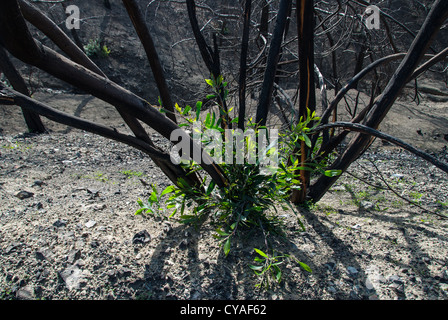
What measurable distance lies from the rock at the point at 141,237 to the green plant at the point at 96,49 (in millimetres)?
9157

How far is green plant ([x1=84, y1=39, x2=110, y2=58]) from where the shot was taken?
31.0 feet

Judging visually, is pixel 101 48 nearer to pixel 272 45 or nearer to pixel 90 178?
pixel 90 178

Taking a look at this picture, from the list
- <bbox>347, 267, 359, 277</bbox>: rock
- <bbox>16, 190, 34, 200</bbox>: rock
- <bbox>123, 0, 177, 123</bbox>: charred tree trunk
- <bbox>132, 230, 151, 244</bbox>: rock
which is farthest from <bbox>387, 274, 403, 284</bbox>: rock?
<bbox>16, 190, 34, 200</bbox>: rock

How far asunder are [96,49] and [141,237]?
9332mm

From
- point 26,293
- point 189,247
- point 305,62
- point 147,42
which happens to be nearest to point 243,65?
point 305,62

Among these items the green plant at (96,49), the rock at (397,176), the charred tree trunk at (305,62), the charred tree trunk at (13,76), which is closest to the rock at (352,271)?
the charred tree trunk at (305,62)

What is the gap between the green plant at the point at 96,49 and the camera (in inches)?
372

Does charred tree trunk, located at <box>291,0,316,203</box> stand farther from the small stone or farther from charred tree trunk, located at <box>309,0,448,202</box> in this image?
the small stone

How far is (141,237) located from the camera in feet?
5.89

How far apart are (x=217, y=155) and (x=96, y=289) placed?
35.8 inches

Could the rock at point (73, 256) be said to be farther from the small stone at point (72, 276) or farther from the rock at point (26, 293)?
the rock at point (26, 293)

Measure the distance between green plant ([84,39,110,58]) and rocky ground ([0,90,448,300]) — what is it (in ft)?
26.5

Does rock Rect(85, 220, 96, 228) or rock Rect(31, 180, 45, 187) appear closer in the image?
rock Rect(85, 220, 96, 228)

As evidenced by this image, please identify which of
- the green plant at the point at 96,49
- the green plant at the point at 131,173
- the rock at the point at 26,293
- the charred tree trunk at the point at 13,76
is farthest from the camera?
the green plant at the point at 96,49
